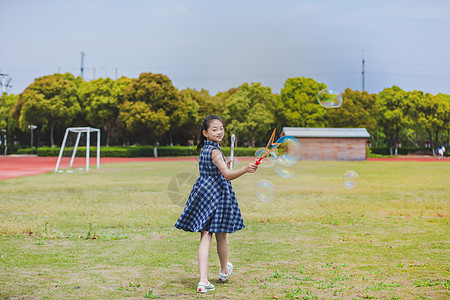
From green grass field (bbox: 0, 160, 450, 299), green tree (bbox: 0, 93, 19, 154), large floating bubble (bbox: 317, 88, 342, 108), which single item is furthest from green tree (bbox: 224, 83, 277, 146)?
large floating bubble (bbox: 317, 88, 342, 108)

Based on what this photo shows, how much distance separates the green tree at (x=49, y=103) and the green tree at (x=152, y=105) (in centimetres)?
924

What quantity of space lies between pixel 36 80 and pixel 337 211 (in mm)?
56008

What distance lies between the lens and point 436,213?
35.1 ft

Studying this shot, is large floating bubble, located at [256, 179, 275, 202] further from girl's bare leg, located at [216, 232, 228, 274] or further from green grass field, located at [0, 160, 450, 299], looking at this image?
girl's bare leg, located at [216, 232, 228, 274]

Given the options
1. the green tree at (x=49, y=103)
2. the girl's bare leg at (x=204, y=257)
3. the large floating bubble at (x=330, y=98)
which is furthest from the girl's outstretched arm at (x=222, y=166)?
the green tree at (x=49, y=103)

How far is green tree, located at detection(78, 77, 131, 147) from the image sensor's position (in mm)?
56781

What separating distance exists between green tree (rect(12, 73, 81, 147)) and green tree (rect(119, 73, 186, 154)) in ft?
30.3

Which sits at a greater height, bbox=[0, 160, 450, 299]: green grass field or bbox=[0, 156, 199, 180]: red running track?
bbox=[0, 160, 450, 299]: green grass field

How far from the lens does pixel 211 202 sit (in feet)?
15.5

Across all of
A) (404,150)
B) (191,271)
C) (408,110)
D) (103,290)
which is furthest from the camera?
(404,150)

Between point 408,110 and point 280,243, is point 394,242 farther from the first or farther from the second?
point 408,110

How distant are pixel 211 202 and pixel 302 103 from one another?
55042 mm

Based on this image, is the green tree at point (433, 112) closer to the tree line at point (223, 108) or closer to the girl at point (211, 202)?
the tree line at point (223, 108)

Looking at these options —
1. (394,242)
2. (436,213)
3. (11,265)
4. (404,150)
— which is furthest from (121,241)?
(404,150)
